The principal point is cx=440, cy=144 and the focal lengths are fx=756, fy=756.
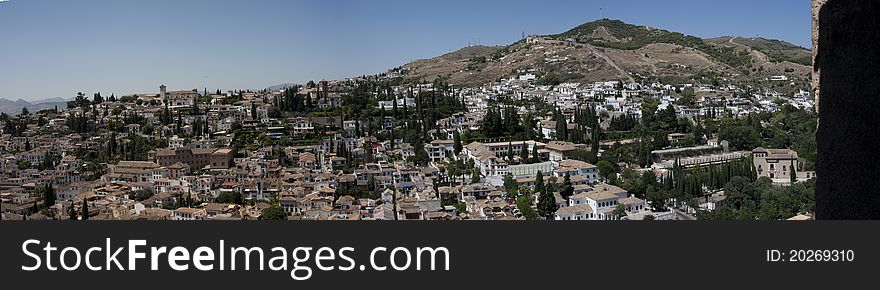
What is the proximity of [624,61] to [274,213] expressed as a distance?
22.8 meters

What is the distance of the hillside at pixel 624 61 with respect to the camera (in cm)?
2730

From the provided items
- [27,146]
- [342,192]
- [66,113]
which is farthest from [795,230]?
[66,113]

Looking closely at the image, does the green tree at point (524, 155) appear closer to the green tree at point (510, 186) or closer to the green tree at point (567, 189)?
the green tree at point (510, 186)

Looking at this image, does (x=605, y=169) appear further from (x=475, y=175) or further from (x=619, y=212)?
(x=619, y=212)

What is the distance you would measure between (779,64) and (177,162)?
2385 cm

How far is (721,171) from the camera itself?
36.5 ft

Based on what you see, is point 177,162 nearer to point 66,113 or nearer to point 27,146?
point 27,146

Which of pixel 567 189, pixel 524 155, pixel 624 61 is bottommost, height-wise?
pixel 567 189

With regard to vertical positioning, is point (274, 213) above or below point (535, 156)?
below

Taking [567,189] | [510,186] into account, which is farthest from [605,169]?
[510,186]

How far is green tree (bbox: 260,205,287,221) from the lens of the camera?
8.29m

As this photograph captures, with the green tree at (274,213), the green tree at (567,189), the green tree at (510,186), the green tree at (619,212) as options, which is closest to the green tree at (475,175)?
the green tree at (510,186)

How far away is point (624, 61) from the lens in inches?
1145

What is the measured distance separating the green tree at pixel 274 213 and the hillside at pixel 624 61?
60.8 ft
